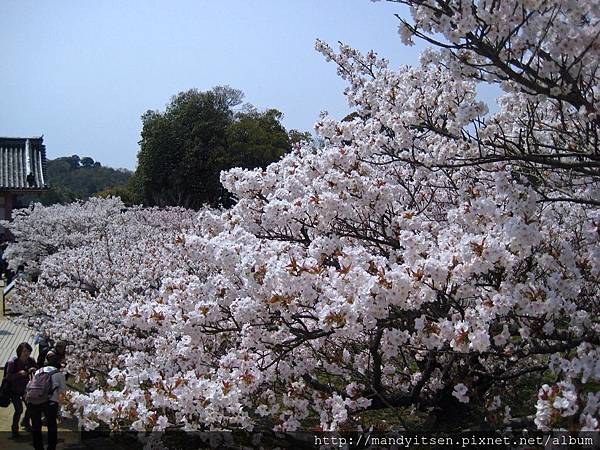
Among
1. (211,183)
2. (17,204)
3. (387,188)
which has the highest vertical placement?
(211,183)

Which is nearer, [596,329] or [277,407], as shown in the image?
[596,329]

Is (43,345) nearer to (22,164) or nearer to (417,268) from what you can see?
(417,268)

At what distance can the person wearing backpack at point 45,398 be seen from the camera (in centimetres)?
604

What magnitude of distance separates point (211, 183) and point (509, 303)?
93.4 feet

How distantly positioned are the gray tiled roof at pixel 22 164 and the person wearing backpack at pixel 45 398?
1794cm

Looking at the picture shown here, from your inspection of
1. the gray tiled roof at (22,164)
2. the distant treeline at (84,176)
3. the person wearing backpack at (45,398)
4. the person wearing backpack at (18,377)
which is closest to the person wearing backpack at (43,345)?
the person wearing backpack at (18,377)

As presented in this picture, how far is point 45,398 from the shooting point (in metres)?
6.06

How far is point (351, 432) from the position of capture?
14.3ft

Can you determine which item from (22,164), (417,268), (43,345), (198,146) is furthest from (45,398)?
(198,146)

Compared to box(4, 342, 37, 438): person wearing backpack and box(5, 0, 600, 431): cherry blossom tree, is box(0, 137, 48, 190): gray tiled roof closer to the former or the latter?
box(4, 342, 37, 438): person wearing backpack

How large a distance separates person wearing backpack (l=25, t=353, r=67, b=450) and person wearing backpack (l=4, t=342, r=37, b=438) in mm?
833

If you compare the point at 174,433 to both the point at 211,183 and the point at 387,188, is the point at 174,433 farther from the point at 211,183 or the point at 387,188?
the point at 211,183

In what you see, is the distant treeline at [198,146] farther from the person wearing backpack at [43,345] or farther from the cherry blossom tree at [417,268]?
the cherry blossom tree at [417,268]

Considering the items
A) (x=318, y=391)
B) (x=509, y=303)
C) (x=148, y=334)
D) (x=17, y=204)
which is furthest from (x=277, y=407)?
(x=17, y=204)
